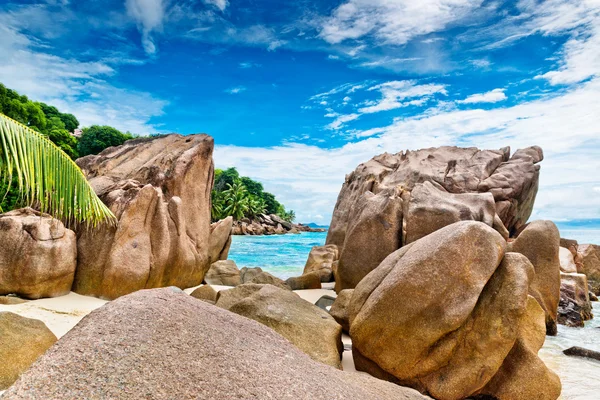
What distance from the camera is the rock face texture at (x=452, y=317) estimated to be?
5.12 metres

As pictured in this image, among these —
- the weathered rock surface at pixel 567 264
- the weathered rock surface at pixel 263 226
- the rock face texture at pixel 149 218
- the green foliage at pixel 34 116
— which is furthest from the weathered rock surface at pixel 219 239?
the weathered rock surface at pixel 263 226

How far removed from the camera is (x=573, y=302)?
10.9 m

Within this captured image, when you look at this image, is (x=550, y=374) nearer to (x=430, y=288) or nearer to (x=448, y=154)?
(x=430, y=288)

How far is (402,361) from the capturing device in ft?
17.2

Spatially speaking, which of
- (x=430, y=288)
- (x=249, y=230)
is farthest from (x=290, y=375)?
(x=249, y=230)

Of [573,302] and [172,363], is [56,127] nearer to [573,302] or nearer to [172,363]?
[573,302]

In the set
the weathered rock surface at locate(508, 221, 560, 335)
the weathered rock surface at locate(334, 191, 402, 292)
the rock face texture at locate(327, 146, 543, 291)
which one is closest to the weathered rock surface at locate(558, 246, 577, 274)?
the rock face texture at locate(327, 146, 543, 291)

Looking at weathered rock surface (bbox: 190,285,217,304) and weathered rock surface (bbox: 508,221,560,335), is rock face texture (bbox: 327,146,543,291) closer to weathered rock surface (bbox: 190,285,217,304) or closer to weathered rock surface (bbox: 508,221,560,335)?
weathered rock surface (bbox: 508,221,560,335)

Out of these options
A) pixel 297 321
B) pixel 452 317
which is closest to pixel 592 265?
pixel 452 317

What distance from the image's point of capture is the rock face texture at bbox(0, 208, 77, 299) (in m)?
8.80

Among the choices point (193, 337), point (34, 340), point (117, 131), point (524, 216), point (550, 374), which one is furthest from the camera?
point (117, 131)

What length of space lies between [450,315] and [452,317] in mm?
33

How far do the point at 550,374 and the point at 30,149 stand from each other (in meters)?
7.57

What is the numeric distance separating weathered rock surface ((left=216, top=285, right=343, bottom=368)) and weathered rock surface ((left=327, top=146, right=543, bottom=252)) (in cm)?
1627
